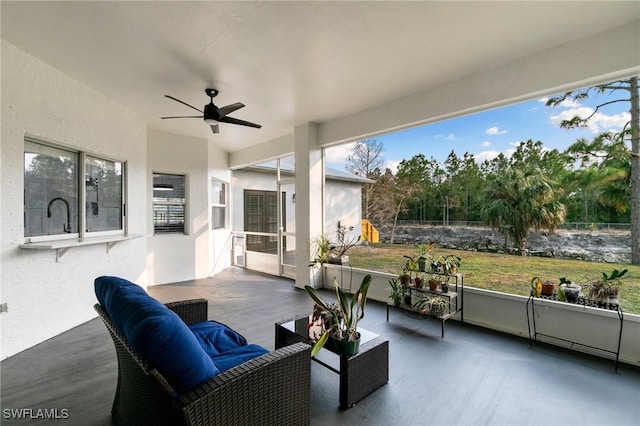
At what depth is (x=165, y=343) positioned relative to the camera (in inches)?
48.7

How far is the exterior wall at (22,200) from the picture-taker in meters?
2.75

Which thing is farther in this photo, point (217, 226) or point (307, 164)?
point (217, 226)

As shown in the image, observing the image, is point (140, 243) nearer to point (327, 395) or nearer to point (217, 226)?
point (217, 226)

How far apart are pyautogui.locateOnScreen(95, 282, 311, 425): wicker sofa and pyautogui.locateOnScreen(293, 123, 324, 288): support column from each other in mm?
3497

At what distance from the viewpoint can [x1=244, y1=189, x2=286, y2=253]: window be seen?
6516 mm

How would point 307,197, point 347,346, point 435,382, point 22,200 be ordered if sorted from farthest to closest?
point 307,197 < point 22,200 < point 435,382 < point 347,346

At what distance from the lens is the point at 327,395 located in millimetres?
2168

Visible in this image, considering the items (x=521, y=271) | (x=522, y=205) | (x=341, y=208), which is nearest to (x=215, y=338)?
(x=521, y=271)

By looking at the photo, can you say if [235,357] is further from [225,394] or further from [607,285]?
[607,285]

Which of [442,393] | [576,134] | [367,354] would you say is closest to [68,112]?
[367,354]

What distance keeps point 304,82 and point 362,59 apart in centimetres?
81

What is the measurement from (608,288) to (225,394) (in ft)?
11.0

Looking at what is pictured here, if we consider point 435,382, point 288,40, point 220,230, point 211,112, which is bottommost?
point 435,382

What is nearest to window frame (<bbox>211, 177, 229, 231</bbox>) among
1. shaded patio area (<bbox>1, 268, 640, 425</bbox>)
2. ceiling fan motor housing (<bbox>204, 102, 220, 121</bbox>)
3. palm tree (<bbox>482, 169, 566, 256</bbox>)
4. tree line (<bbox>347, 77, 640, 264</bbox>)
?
ceiling fan motor housing (<bbox>204, 102, 220, 121</bbox>)
